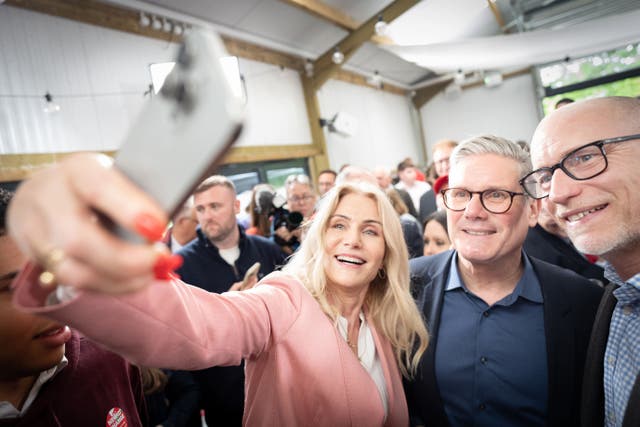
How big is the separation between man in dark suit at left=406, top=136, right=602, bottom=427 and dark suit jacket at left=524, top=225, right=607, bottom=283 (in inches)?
27.3

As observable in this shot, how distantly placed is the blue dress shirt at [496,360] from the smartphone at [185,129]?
1254mm

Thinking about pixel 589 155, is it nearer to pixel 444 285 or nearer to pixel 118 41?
pixel 444 285

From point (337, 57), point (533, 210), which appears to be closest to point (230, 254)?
point (533, 210)

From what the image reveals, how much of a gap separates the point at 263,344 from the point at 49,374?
0.59 metres

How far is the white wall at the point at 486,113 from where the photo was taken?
10336 mm

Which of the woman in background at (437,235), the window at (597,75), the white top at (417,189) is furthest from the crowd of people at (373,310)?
the window at (597,75)

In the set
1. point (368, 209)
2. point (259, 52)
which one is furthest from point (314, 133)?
point (368, 209)

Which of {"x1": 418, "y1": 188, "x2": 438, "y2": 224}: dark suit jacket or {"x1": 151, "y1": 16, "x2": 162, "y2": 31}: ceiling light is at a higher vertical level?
{"x1": 151, "y1": 16, "x2": 162, "y2": 31}: ceiling light

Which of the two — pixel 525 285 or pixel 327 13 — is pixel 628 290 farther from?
pixel 327 13

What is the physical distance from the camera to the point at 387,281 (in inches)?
61.4

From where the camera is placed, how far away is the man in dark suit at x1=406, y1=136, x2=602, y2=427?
47.5 inches

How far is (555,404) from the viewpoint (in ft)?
3.85

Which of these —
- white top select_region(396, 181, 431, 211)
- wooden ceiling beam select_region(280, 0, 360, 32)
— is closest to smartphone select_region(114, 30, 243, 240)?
white top select_region(396, 181, 431, 211)

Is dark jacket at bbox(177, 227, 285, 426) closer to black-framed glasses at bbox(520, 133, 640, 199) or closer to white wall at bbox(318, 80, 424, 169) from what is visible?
black-framed glasses at bbox(520, 133, 640, 199)
